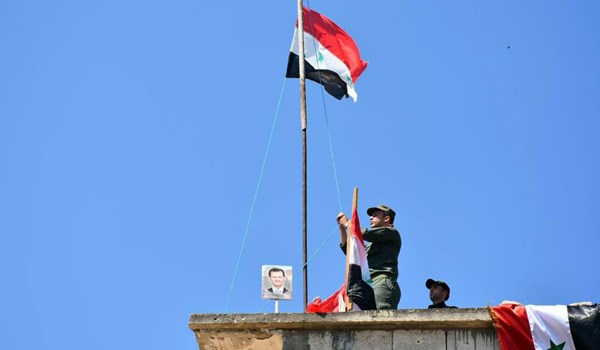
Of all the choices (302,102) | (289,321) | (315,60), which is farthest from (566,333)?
(315,60)

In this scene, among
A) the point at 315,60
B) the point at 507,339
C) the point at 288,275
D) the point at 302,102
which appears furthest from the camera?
the point at 315,60

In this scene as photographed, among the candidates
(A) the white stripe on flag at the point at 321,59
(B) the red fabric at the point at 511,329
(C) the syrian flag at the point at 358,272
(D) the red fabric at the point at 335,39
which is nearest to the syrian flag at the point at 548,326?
(B) the red fabric at the point at 511,329

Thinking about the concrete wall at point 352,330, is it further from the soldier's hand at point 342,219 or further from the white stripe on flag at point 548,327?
the soldier's hand at point 342,219

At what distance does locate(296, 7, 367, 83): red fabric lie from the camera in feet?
72.1

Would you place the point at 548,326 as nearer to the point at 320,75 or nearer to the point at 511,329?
the point at 511,329

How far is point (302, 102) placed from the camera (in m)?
19.8

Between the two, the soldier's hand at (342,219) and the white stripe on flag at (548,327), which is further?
the soldier's hand at (342,219)

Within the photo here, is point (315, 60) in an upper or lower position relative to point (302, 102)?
upper

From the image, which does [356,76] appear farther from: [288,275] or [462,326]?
[462,326]

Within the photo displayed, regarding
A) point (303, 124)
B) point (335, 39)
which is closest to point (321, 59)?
point (335, 39)

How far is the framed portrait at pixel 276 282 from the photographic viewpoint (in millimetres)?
18406

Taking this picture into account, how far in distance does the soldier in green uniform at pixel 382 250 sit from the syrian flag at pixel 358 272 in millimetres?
163

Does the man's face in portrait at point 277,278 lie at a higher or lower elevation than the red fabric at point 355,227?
higher

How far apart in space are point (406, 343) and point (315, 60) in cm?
873
